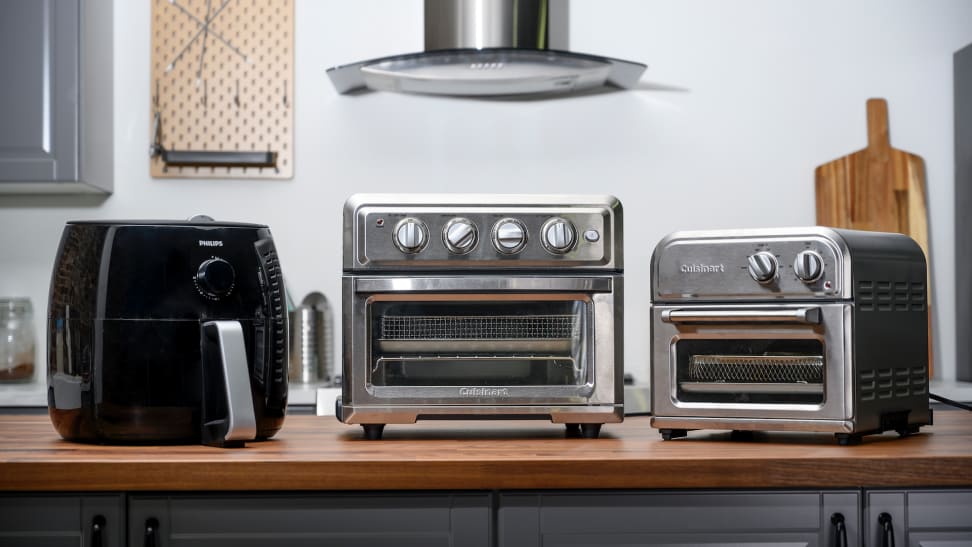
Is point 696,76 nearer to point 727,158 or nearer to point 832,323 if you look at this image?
point 727,158

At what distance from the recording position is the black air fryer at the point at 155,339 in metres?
1.31

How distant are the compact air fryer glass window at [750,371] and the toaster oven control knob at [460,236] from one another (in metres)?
0.32

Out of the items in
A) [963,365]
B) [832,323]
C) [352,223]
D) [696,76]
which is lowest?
[963,365]

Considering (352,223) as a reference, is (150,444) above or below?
below

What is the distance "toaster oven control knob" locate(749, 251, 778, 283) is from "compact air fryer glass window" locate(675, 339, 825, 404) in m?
0.09

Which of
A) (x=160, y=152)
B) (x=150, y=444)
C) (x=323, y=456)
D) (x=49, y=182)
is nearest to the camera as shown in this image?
(x=323, y=456)

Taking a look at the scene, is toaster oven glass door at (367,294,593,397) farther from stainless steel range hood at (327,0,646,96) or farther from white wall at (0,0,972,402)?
white wall at (0,0,972,402)

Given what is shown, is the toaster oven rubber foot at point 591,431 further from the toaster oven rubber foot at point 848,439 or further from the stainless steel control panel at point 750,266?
the toaster oven rubber foot at point 848,439

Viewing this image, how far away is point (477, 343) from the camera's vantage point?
142 cm

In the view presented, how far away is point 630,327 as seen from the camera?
2.61m

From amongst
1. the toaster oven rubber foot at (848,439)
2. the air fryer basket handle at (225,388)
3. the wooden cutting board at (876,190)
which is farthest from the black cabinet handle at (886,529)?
the wooden cutting board at (876,190)

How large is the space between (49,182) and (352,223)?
126 centimetres

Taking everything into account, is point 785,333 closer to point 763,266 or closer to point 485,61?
point 763,266

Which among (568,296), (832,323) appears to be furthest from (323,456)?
(832,323)
